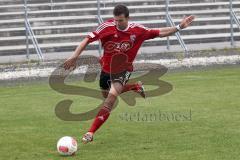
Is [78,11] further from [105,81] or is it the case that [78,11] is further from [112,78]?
[112,78]

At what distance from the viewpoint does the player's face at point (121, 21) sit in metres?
10.5

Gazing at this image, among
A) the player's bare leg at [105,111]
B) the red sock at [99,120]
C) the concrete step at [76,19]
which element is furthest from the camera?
the concrete step at [76,19]

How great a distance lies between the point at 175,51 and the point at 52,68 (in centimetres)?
492

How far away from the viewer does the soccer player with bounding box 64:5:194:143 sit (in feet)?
34.5

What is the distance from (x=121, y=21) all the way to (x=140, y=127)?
6.56 ft

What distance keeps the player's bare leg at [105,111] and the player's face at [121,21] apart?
97 cm

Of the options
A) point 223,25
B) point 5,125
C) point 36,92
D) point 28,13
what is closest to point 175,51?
point 223,25

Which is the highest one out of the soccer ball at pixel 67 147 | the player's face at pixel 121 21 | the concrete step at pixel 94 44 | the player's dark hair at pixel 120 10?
the player's dark hair at pixel 120 10

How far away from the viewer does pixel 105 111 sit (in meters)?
10.3

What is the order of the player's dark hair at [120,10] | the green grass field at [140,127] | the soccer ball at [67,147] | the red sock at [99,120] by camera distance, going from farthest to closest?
the player's dark hair at [120,10] → the red sock at [99,120] → the green grass field at [140,127] → the soccer ball at [67,147]

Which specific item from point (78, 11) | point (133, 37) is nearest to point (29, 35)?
point (78, 11)

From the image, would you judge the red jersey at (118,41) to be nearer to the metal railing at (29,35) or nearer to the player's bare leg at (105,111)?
the player's bare leg at (105,111)

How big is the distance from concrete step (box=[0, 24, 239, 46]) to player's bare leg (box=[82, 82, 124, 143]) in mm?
13339

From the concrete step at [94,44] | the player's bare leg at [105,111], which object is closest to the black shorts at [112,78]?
the player's bare leg at [105,111]
